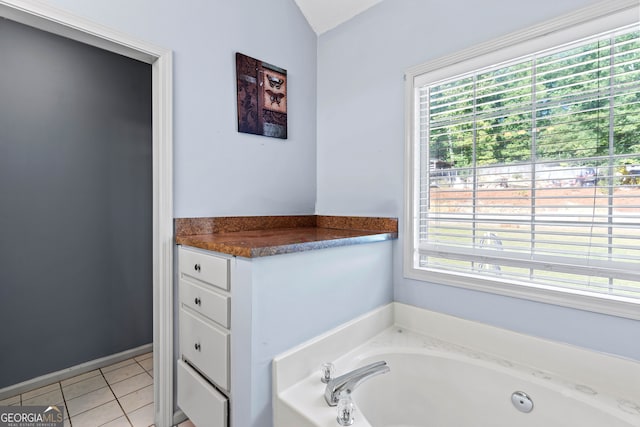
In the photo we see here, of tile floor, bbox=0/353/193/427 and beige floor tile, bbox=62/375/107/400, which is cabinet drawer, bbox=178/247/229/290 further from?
beige floor tile, bbox=62/375/107/400

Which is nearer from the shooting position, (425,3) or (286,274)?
→ (286,274)

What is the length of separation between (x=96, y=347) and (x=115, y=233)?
32.1 inches

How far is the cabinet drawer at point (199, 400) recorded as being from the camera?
48.8 inches

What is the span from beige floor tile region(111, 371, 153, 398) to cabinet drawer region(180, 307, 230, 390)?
0.67 m

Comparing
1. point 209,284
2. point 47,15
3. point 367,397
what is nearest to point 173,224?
point 209,284

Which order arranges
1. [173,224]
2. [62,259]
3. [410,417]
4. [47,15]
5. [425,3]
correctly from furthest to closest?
[62,259], [425,3], [173,224], [410,417], [47,15]

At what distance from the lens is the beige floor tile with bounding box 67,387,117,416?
1651 mm

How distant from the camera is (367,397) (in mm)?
1328

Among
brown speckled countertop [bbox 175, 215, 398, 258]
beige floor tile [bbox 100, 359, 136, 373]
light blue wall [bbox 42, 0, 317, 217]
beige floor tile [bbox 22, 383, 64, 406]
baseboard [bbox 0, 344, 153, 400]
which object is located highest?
light blue wall [bbox 42, 0, 317, 217]

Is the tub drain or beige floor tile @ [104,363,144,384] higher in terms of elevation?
the tub drain

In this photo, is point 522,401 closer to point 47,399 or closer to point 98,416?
Answer: point 98,416

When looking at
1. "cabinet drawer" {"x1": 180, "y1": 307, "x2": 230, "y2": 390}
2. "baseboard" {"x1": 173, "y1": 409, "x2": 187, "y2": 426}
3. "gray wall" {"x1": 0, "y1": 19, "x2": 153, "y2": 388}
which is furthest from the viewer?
"gray wall" {"x1": 0, "y1": 19, "x2": 153, "y2": 388}

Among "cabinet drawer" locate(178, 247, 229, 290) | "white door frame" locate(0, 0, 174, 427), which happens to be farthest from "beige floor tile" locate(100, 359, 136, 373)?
"cabinet drawer" locate(178, 247, 229, 290)

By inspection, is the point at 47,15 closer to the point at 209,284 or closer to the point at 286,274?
the point at 209,284
